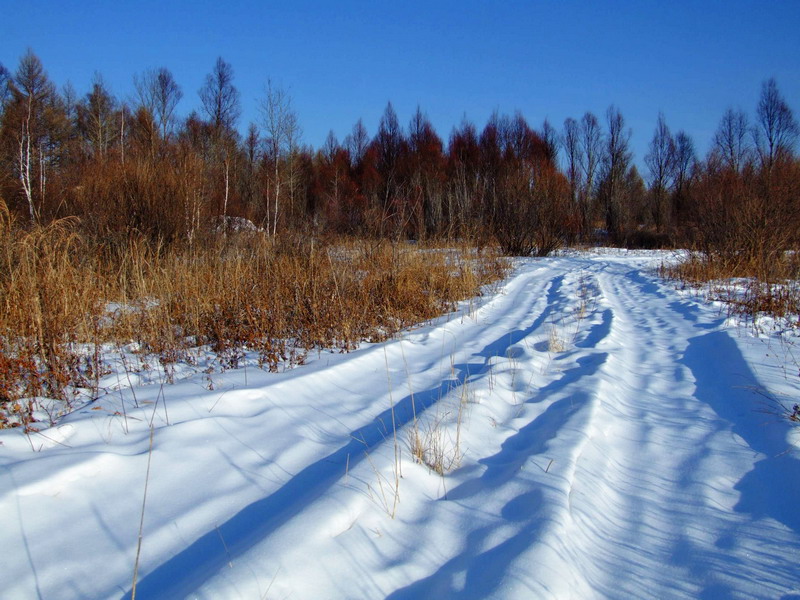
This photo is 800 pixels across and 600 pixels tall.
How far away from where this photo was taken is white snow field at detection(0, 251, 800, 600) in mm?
1592

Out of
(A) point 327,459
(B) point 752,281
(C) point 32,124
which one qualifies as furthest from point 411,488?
(C) point 32,124

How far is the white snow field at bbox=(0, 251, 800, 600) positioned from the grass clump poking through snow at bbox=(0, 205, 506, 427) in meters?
0.37

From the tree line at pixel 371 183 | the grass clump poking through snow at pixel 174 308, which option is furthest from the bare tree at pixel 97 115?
the grass clump poking through snow at pixel 174 308

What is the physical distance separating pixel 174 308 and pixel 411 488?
3813mm

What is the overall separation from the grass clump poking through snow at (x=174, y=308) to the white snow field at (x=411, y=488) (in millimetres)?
366

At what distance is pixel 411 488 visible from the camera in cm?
216

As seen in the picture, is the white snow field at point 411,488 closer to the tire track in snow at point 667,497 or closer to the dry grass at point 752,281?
the tire track in snow at point 667,497

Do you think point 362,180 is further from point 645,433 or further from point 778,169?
point 645,433

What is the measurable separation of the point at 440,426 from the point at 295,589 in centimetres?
139

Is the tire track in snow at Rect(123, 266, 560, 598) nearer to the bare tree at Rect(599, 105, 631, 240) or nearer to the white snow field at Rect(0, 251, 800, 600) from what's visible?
the white snow field at Rect(0, 251, 800, 600)

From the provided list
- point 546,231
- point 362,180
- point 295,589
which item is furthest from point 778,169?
point 362,180

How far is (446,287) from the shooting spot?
777 centimetres

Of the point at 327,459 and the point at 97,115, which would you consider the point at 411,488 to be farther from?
the point at 97,115

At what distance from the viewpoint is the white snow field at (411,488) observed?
1592 millimetres
